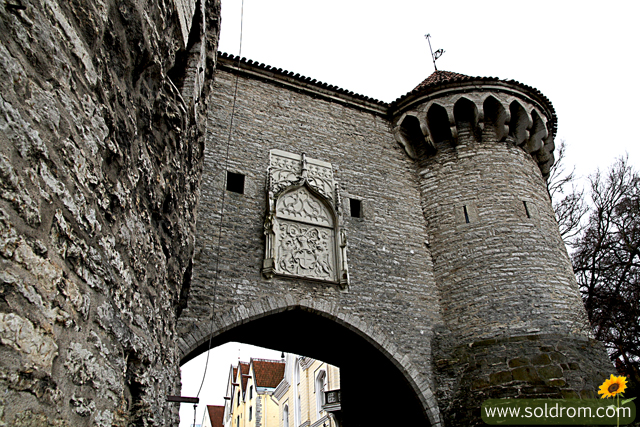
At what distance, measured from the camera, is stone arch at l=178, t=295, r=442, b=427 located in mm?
6657

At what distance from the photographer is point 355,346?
26.5ft

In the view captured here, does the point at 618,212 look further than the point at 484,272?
Yes

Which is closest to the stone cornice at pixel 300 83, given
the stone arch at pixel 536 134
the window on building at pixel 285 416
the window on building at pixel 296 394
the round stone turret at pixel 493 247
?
the round stone turret at pixel 493 247

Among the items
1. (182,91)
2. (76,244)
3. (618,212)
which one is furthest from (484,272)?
(76,244)

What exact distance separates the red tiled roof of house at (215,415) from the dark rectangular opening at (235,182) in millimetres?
33090

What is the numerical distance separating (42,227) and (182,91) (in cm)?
266

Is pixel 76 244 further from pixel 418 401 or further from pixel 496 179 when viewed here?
pixel 496 179

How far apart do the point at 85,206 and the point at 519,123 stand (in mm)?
8998

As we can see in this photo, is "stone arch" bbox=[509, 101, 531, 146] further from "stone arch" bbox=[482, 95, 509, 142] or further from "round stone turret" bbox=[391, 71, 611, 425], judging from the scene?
"stone arch" bbox=[482, 95, 509, 142]

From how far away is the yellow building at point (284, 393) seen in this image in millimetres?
15466

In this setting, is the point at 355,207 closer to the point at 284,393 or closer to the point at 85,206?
the point at 85,206

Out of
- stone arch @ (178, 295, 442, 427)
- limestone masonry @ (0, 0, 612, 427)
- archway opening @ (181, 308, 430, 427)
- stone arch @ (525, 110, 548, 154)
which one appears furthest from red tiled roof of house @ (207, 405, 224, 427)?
stone arch @ (525, 110, 548, 154)

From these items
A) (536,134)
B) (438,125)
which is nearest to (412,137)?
(438,125)

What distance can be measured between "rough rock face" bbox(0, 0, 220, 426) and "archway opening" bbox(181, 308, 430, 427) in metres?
4.39
